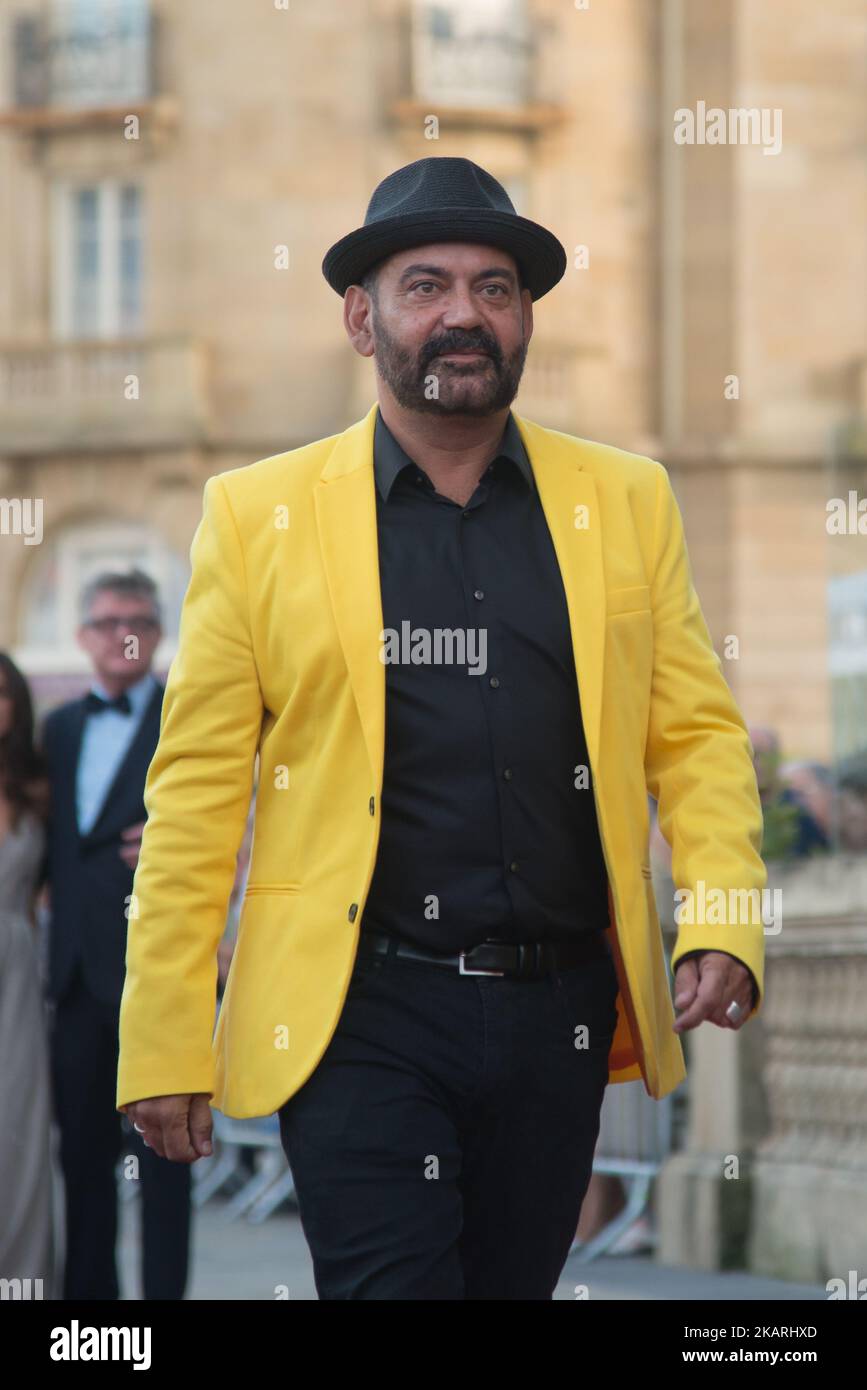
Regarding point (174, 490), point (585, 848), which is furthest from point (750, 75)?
point (585, 848)

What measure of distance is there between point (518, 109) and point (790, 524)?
16.5 feet

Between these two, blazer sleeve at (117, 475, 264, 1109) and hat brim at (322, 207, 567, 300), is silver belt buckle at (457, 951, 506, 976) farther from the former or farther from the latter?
hat brim at (322, 207, 567, 300)

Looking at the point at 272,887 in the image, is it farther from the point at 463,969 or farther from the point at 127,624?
the point at 127,624

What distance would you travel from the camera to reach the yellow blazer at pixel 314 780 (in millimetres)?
3689

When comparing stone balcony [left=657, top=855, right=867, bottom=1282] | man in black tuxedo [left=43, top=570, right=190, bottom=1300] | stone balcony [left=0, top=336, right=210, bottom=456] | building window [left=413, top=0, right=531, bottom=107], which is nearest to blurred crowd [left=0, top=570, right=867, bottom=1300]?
man in black tuxedo [left=43, top=570, right=190, bottom=1300]

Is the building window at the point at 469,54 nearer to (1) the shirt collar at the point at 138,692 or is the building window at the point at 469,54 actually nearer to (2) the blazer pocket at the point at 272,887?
(1) the shirt collar at the point at 138,692

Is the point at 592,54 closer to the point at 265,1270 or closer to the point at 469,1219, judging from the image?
the point at 265,1270

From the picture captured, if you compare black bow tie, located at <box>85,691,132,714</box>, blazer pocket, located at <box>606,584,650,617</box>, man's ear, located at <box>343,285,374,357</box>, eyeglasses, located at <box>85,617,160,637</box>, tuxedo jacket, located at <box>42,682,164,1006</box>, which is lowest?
tuxedo jacket, located at <box>42,682,164,1006</box>

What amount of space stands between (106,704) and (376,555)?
10.6ft

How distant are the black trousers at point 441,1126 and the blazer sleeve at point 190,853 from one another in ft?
0.69

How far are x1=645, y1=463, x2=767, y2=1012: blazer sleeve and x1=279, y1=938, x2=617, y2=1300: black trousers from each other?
239mm

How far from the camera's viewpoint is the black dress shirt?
3676mm

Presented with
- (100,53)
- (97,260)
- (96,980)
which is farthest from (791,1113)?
(100,53)

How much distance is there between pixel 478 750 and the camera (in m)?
3.71
